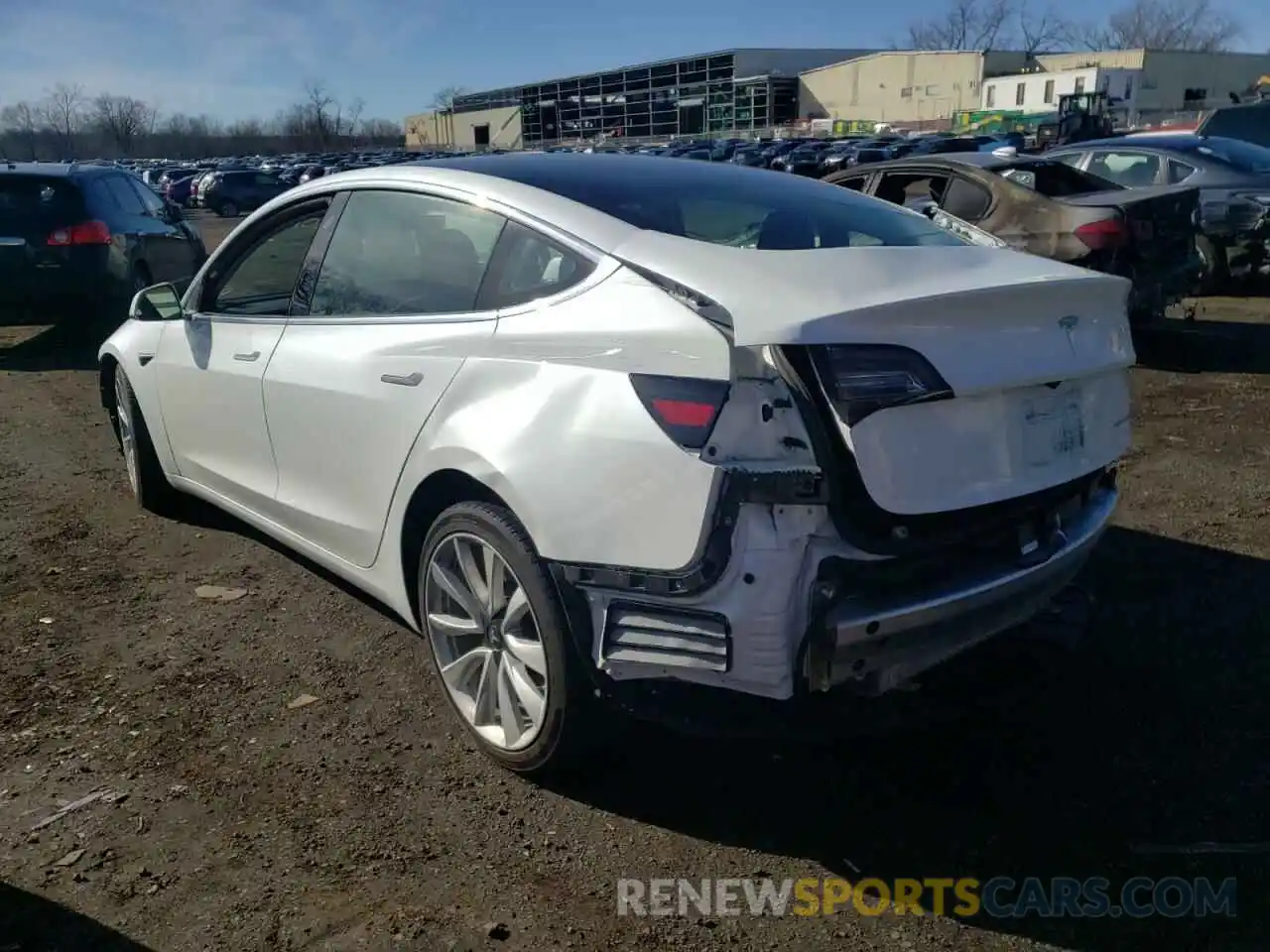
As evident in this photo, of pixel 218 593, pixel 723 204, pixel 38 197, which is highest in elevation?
pixel 723 204

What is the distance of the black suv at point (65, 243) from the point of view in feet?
31.8

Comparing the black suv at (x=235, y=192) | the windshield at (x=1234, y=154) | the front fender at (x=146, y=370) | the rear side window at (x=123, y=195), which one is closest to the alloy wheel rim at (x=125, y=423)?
the front fender at (x=146, y=370)

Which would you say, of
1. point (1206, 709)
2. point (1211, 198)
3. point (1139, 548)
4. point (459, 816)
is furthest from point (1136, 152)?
point (459, 816)

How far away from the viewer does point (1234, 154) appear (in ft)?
36.0

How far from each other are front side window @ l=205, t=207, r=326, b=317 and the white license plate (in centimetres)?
260

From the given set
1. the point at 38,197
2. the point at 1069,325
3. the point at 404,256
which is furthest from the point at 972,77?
the point at 1069,325

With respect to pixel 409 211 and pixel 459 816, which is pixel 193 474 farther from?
pixel 459 816

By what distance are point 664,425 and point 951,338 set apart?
0.71m

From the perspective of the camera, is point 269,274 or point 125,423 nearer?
point 269,274

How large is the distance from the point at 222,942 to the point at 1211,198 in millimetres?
11061

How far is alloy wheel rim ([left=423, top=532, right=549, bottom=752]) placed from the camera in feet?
9.63

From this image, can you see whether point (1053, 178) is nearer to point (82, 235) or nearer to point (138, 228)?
point (138, 228)

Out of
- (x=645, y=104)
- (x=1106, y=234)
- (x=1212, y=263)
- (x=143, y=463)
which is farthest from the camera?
(x=645, y=104)

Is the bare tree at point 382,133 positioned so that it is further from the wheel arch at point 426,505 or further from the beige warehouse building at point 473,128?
the wheel arch at point 426,505
